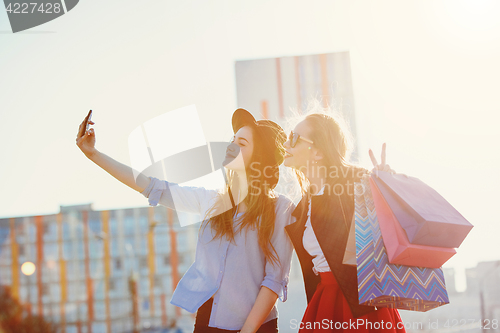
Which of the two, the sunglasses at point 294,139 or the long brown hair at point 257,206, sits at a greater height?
the sunglasses at point 294,139

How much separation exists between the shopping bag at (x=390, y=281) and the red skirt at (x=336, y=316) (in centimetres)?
13

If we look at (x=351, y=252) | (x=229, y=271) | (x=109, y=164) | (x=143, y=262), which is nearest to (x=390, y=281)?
(x=351, y=252)

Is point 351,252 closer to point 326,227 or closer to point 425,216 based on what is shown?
point 326,227

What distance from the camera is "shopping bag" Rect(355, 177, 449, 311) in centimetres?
161

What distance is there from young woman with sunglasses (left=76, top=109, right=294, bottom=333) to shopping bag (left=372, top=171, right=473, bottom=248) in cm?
69

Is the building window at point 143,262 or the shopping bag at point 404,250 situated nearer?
the shopping bag at point 404,250

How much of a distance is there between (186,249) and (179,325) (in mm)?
4129

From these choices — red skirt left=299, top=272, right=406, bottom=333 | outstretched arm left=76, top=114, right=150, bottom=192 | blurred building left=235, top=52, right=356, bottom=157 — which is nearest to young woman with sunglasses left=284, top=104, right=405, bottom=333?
red skirt left=299, top=272, right=406, bottom=333

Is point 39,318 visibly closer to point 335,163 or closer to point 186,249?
point 186,249

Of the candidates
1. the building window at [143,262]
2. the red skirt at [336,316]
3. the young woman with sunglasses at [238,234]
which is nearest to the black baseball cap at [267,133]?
the young woman with sunglasses at [238,234]

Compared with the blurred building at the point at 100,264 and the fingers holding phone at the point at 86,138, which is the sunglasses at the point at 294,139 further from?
the blurred building at the point at 100,264

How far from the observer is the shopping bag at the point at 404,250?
5.15 ft

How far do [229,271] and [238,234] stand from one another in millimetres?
203

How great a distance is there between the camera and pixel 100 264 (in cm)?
2506
